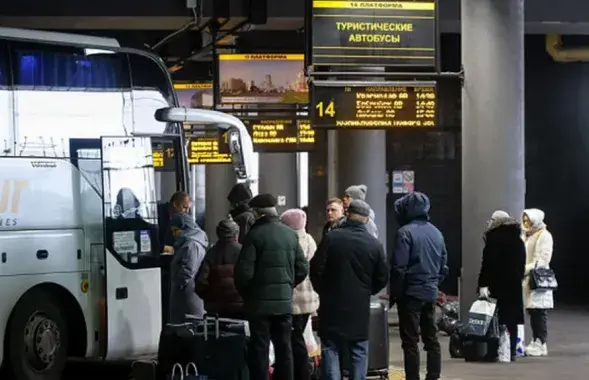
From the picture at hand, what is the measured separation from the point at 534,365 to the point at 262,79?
891 centimetres

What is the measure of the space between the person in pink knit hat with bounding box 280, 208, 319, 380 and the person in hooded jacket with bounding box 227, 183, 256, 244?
90cm

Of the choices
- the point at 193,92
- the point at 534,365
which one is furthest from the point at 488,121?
the point at 193,92

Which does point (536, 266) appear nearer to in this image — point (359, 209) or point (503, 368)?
point (503, 368)

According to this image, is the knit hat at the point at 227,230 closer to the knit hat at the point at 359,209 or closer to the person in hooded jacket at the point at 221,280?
the person in hooded jacket at the point at 221,280

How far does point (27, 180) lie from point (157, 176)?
6.35ft

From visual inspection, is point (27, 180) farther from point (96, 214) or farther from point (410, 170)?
point (410, 170)

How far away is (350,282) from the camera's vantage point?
10773mm

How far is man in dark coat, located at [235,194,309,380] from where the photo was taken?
1096cm

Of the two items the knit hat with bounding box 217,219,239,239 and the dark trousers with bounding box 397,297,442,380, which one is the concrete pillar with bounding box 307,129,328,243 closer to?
the dark trousers with bounding box 397,297,442,380

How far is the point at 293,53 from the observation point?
2247 centimetres

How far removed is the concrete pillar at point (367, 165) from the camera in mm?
22469

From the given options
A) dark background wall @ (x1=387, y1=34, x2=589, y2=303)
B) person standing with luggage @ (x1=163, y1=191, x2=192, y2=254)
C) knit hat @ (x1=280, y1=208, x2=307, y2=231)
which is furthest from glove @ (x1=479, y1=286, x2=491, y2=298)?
dark background wall @ (x1=387, y1=34, x2=589, y2=303)

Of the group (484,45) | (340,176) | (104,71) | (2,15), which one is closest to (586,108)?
(340,176)

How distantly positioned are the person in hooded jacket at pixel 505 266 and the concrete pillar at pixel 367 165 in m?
7.39
